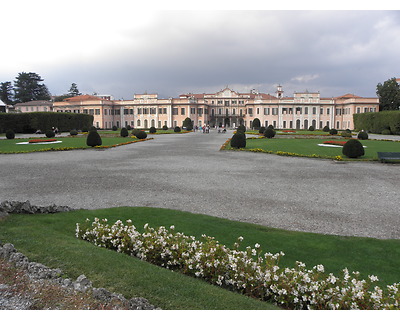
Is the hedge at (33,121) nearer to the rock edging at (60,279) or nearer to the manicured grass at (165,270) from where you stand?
the manicured grass at (165,270)

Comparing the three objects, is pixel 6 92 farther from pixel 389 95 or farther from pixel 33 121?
pixel 389 95

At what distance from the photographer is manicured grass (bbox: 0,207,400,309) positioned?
330 centimetres

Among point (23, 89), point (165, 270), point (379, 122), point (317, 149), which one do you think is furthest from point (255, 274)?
point (23, 89)

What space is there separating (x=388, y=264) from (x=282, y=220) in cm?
230

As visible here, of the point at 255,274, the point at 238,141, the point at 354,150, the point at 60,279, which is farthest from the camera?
the point at 238,141

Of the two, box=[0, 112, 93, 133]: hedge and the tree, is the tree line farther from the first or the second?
the tree

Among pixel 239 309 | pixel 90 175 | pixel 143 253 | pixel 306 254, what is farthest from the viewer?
pixel 90 175

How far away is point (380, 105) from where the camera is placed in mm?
66188

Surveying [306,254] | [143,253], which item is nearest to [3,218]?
[143,253]

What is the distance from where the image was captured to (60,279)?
11.2ft

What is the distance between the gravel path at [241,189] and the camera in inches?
268

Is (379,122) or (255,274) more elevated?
(379,122)

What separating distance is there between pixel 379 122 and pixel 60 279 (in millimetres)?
50112

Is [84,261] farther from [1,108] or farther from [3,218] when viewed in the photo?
[1,108]
